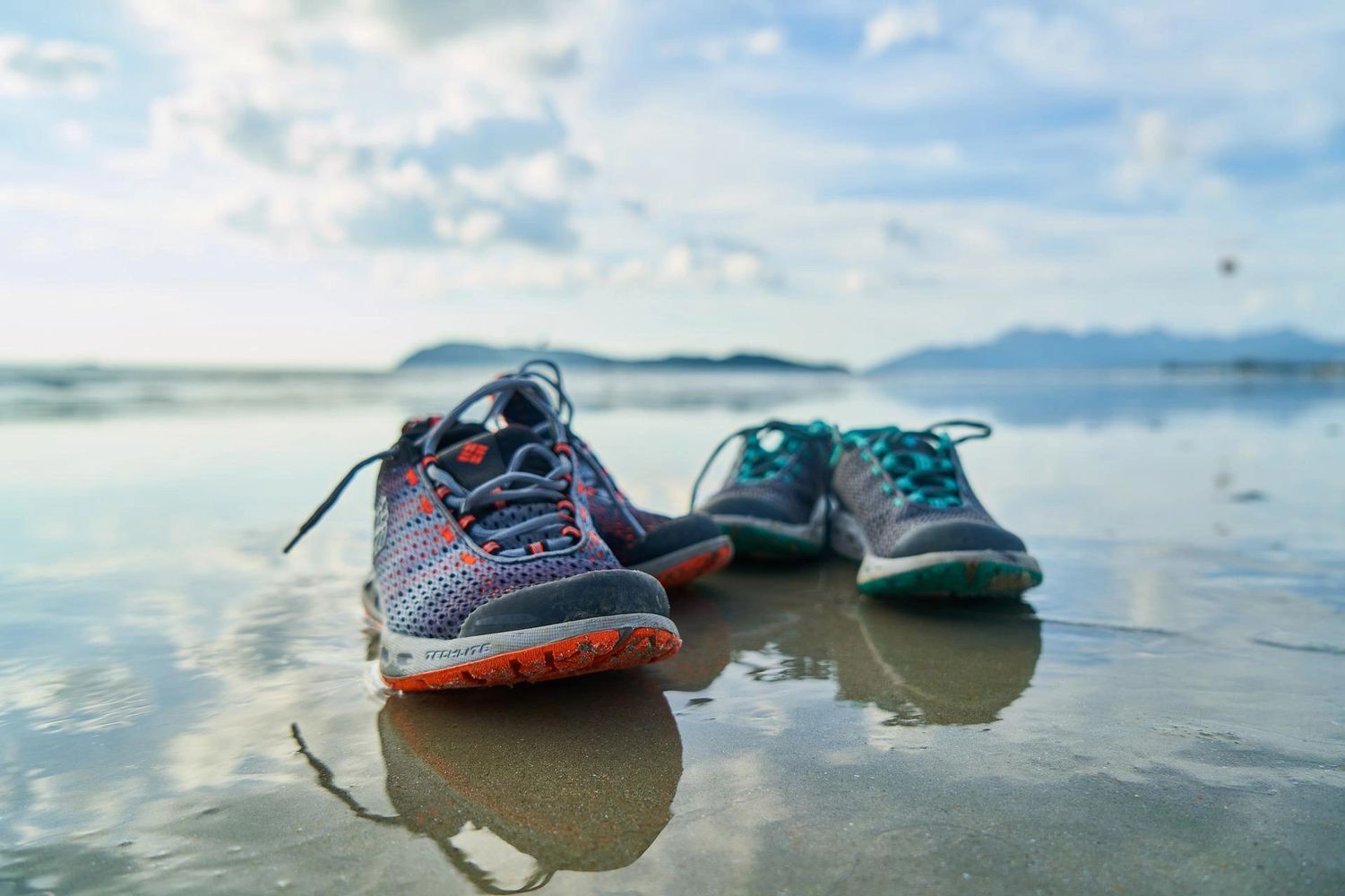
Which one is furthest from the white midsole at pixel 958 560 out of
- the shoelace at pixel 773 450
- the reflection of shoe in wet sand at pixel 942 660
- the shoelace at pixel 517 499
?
the shoelace at pixel 517 499

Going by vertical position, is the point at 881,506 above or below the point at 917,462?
below

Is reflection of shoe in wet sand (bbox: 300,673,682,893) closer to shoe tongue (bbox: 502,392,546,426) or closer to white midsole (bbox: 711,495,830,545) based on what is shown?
shoe tongue (bbox: 502,392,546,426)

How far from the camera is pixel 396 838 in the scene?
121 cm

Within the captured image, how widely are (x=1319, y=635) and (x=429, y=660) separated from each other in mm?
1990

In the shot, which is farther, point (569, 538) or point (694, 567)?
point (694, 567)

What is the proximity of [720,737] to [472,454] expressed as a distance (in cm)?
88

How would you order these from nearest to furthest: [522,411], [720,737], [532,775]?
[532,775] < [720,737] < [522,411]

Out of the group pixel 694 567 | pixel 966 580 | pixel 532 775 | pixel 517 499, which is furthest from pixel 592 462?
pixel 532 775

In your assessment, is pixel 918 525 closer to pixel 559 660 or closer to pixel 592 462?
pixel 592 462

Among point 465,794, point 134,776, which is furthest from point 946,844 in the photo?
point 134,776

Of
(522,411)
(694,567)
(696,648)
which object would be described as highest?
(522,411)

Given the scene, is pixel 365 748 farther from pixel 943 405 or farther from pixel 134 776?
pixel 943 405

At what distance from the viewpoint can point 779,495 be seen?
2967 mm

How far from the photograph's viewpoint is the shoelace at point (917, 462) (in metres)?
2.57
